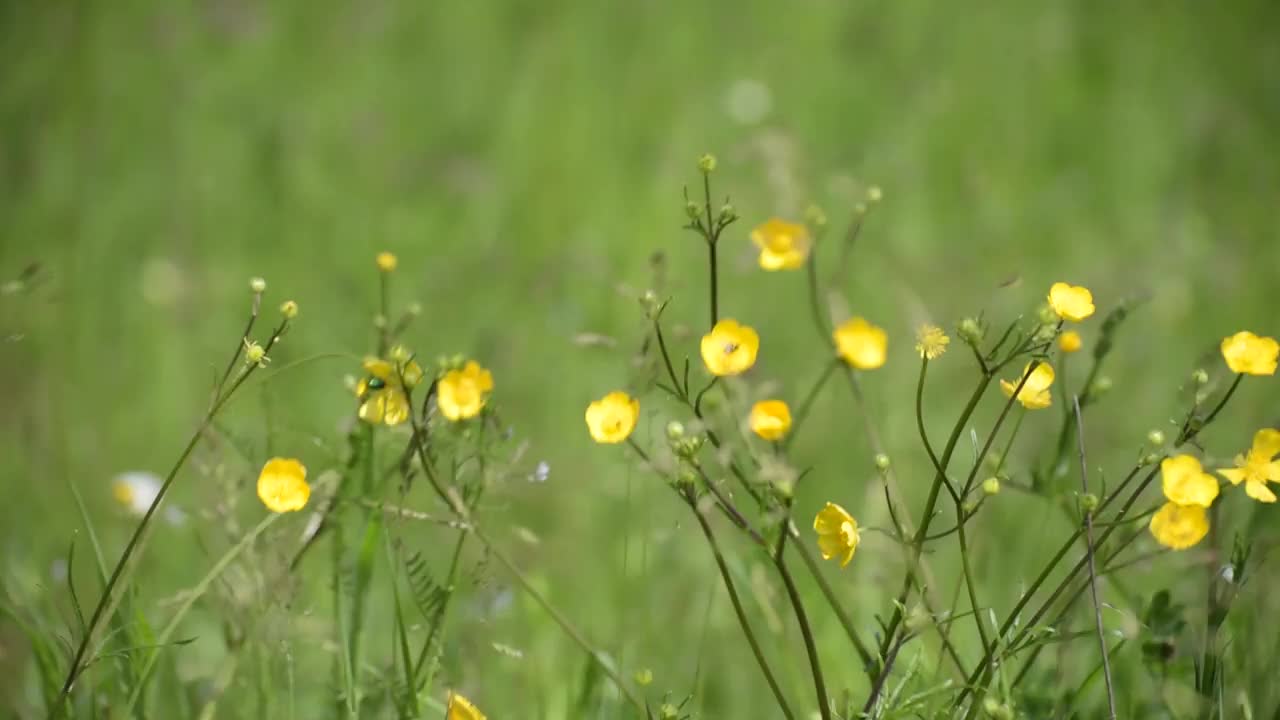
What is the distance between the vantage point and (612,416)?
3.33ft

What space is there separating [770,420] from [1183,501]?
1.14 ft

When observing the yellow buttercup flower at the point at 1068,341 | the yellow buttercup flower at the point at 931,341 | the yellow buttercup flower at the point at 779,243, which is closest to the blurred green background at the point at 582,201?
the yellow buttercup flower at the point at 1068,341

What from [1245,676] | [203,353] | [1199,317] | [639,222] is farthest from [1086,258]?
[203,353]

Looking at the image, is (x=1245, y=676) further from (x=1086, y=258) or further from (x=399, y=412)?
(x=1086, y=258)

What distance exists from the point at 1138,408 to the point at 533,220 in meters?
1.62

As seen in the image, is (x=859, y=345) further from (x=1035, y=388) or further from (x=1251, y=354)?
(x=1251, y=354)

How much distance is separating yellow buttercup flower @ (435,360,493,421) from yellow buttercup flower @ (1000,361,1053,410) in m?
0.49

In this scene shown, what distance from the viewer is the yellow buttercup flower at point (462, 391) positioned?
1.02 metres

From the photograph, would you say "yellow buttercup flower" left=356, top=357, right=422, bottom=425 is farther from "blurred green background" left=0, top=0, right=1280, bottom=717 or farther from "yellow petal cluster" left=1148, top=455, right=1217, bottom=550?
"blurred green background" left=0, top=0, right=1280, bottom=717

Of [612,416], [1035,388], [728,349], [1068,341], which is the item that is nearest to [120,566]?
[612,416]

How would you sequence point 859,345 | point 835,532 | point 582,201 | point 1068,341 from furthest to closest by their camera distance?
point 582,201
point 1068,341
point 835,532
point 859,345

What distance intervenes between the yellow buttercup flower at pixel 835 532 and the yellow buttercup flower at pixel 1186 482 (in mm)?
262

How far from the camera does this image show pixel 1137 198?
129 inches

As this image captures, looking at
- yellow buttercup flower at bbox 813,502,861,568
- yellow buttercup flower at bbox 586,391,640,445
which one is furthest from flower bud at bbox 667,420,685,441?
yellow buttercup flower at bbox 813,502,861,568
